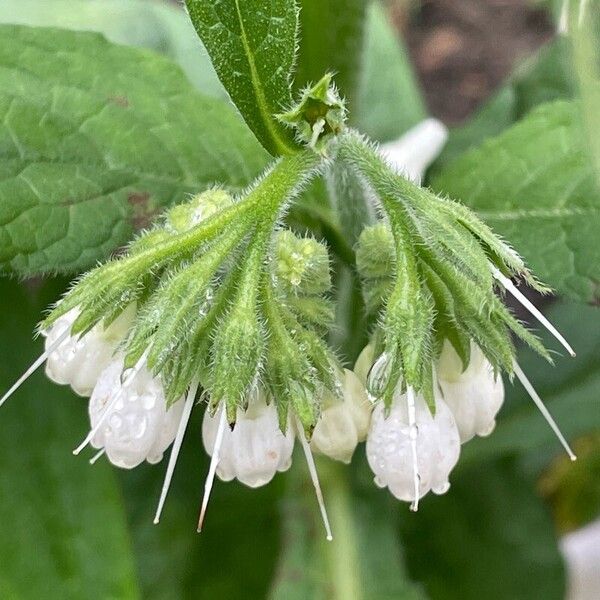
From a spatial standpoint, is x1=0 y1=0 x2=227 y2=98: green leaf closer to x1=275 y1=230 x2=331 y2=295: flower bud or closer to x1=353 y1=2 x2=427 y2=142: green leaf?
x1=353 y1=2 x2=427 y2=142: green leaf

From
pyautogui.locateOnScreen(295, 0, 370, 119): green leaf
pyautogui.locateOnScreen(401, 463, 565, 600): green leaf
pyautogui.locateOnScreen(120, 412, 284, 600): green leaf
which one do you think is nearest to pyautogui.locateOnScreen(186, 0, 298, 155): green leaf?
pyautogui.locateOnScreen(295, 0, 370, 119): green leaf

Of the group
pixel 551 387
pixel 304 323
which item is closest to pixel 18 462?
pixel 304 323

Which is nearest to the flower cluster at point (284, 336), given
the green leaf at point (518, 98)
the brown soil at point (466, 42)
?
the green leaf at point (518, 98)

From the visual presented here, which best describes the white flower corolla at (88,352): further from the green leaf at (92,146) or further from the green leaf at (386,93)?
the green leaf at (386,93)

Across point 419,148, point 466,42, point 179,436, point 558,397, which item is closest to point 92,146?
point 179,436

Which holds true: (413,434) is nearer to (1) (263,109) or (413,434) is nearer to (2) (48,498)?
(1) (263,109)

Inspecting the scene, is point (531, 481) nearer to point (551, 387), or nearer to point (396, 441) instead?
point (551, 387)
